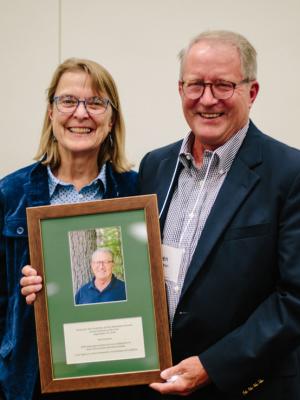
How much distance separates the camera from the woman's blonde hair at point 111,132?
1646mm

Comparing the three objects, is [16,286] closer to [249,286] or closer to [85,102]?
[85,102]

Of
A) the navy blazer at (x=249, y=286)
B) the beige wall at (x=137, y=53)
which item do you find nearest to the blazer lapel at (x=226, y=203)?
the navy blazer at (x=249, y=286)

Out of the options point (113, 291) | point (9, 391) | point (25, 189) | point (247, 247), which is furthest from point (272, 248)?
point (9, 391)

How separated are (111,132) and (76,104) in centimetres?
19

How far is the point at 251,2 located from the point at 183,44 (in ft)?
1.29

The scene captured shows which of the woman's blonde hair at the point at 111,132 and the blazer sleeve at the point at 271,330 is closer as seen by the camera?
the blazer sleeve at the point at 271,330

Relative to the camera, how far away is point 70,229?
146 cm

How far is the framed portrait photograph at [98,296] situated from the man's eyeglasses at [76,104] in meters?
0.35

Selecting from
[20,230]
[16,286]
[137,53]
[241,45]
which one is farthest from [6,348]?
[137,53]

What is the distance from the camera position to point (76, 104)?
5.36 feet

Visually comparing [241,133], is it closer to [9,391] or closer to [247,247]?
[247,247]

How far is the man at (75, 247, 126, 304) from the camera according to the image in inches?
57.2

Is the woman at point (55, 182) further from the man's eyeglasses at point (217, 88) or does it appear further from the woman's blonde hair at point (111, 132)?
the man's eyeglasses at point (217, 88)

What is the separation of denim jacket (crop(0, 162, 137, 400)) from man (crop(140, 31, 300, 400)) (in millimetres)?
430
